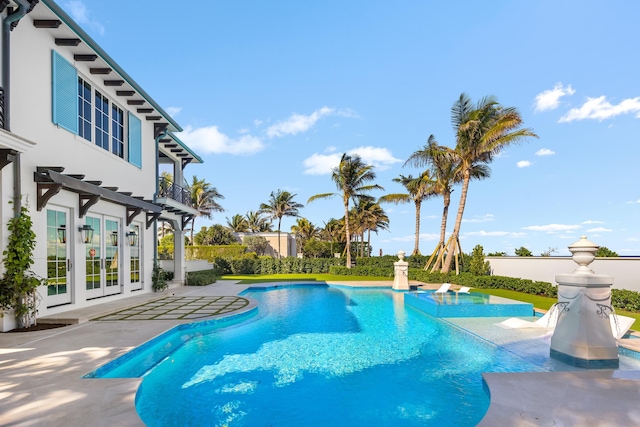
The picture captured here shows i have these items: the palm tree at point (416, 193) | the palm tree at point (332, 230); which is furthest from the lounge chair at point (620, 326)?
the palm tree at point (332, 230)

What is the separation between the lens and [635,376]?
4.77 m

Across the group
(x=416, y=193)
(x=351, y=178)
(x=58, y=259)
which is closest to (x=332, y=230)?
(x=416, y=193)

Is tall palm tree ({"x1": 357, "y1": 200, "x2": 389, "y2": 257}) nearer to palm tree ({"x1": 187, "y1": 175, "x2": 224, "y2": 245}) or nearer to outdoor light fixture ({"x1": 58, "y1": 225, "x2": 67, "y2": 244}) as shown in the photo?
palm tree ({"x1": 187, "y1": 175, "x2": 224, "y2": 245})

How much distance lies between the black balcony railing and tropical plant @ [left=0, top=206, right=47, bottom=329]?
722 cm

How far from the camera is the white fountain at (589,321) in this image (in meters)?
5.50

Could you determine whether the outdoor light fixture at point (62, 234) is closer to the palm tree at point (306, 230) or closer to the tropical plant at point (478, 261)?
the tropical plant at point (478, 261)

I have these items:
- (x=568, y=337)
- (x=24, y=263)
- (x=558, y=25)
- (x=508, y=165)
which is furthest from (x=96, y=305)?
(x=508, y=165)

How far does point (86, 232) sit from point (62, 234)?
0.86 meters

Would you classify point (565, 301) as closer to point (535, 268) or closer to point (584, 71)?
point (584, 71)

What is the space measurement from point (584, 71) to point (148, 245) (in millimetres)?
19056

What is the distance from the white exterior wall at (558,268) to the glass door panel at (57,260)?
1547cm

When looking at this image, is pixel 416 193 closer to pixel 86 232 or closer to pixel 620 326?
pixel 620 326

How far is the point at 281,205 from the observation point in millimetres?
43156

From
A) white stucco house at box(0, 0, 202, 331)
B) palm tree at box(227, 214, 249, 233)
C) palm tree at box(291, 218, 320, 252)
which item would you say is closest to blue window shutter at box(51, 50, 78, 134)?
white stucco house at box(0, 0, 202, 331)
